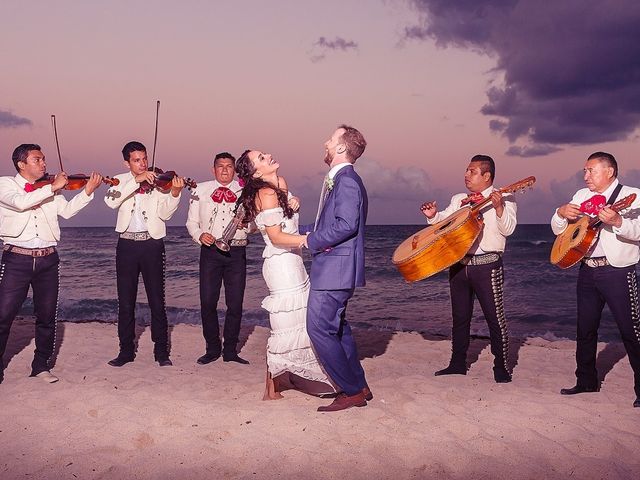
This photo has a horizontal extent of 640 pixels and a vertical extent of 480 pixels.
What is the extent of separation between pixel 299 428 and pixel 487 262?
269 centimetres

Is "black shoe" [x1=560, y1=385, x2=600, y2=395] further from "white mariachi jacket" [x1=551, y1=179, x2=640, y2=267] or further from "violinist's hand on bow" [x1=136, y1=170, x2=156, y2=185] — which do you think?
"violinist's hand on bow" [x1=136, y1=170, x2=156, y2=185]

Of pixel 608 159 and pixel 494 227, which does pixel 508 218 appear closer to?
pixel 494 227

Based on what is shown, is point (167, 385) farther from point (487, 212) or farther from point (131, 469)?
point (487, 212)

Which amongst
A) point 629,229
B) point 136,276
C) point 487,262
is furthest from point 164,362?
point 629,229

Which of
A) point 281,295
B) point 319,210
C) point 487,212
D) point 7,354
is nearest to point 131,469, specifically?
point 281,295

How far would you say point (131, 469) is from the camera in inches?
165

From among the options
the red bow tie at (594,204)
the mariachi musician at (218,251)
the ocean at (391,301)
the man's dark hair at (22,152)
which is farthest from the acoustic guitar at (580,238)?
the ocean at (391,301)

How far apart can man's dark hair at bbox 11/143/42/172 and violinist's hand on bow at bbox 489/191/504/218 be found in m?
4.63

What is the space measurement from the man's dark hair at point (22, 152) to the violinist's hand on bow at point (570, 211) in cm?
528

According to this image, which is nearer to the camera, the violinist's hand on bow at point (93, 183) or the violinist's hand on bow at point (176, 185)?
the violinist's hand on bow at point (93, 183)

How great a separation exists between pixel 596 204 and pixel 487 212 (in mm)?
1121

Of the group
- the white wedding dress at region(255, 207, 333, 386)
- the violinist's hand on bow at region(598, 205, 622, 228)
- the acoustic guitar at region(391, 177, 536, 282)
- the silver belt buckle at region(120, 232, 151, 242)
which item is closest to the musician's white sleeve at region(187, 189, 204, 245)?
the silver belt buckle at region(120, 232, 151, 242)

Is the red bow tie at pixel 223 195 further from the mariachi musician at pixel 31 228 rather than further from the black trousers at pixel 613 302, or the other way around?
the black trousers at pixel 613 302

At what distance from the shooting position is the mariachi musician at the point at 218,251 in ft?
23.0
